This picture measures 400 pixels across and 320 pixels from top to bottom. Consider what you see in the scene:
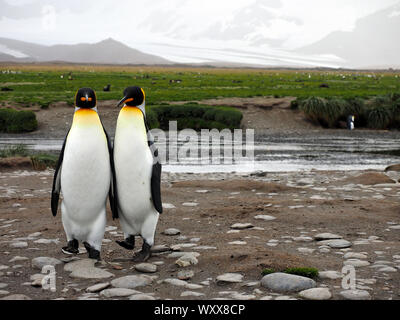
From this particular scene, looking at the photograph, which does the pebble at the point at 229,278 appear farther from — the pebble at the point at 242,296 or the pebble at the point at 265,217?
the pebble at the point at 265,217

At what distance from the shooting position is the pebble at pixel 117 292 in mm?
4254

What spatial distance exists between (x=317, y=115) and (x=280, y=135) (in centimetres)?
400

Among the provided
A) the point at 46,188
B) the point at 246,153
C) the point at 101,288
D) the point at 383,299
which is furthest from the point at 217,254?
the point at 246,153

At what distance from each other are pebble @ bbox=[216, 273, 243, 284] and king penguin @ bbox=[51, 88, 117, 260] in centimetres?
144

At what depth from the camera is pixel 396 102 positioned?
95.0ft

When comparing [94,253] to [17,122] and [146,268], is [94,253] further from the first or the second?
[17,122]

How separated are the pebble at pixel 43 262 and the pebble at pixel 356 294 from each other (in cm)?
271

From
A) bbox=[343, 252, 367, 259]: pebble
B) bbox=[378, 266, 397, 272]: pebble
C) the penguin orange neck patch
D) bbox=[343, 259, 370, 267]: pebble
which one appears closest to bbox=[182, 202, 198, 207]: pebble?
the penguin orange neck patch

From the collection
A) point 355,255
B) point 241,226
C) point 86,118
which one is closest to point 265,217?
point 241,226

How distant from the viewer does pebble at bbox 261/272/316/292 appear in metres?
4.33

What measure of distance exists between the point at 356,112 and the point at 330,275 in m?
25.7

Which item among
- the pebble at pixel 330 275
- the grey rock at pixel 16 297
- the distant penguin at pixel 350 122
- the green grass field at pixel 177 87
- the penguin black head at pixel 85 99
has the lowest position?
the grey rock at pixel 16 297

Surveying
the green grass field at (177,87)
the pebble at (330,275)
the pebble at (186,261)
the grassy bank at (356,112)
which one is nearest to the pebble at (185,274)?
the pebble at (186,261)

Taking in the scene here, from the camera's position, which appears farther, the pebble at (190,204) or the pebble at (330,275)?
the pebble at (190,204)
